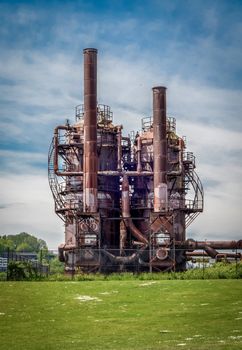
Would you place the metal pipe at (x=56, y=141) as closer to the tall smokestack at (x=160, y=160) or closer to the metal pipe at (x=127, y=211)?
the metal pipe at (x=127, y=211)

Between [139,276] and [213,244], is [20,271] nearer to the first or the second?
→ [139,276]

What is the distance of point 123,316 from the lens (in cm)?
2436

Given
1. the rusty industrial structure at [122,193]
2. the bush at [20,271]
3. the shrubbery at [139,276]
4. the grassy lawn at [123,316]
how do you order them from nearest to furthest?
the grassy lawn at [123,316] < the shrubbery at [139,276] < the bush at [20,271] < the rusty industrial structure at [122,193]

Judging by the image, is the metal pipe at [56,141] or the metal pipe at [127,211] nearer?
the metal pipe at [127,211]

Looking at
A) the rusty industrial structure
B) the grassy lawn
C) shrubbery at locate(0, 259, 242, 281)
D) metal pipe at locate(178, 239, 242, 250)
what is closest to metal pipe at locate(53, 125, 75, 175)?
the rusty industrial structure

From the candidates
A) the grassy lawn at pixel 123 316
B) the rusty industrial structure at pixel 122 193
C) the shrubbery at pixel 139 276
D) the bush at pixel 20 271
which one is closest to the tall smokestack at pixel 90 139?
the rusty industrial structure at pixel 122 193

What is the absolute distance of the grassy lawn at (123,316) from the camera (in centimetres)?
1925

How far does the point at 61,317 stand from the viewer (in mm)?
24375

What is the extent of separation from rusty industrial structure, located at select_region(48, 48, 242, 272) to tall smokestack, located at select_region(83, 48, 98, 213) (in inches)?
3.1

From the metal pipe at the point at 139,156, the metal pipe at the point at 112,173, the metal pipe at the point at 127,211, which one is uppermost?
the metal pipe at the point at 139,156

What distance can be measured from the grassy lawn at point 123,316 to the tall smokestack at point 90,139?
22.6m

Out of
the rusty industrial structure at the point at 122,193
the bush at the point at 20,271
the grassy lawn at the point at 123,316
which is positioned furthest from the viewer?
the rusty industrial structure at the point at 122,193

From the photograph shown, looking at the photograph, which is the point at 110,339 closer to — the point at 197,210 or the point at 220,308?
the point at 220,308

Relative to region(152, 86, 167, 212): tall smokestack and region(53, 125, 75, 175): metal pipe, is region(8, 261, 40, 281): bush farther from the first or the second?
region(53, 125, 75, 175): metal pipe
